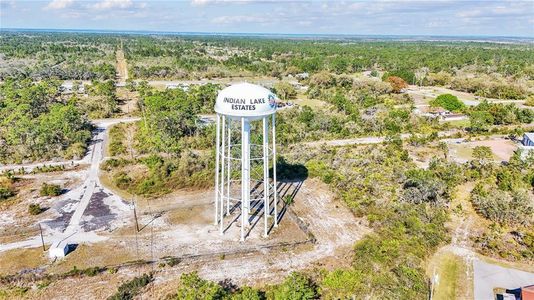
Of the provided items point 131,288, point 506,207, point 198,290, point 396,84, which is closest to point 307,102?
point 396,84

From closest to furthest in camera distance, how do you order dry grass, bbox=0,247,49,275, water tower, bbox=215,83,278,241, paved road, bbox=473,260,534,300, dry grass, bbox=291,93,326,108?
paved road, bbox=473,260,534,300
dry grass, bbox=0,247,49,275
water tower, bbox=215,83,278,241
dry grass, bbox=291,93,326,108

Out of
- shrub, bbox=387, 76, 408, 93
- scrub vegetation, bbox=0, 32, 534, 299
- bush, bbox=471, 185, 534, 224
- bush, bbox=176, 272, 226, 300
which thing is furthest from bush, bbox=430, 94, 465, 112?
bush, bbox=176, 272, 226, 300

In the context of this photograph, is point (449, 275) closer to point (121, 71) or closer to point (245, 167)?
point (245, 167)

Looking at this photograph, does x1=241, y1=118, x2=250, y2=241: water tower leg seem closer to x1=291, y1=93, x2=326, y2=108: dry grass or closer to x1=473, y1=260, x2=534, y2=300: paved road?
x1=473, y1=260, x2=534, y2=300: paved road

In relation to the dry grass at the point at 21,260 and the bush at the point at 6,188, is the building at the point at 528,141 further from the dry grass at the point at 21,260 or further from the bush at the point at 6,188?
the bush at the point at 6,188

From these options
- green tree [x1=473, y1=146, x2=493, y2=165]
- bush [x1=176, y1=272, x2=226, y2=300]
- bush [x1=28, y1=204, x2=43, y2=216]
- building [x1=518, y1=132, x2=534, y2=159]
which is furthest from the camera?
building [x1=518, y1=132, x2=534, y2=159]

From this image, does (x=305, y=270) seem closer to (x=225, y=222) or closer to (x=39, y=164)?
(x=225, y=222)

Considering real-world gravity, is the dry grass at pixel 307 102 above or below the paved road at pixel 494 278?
above

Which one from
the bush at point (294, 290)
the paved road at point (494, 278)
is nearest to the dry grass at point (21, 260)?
the bush at point (294, 290)

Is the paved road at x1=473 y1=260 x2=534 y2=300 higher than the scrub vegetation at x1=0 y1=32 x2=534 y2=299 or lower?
lower
